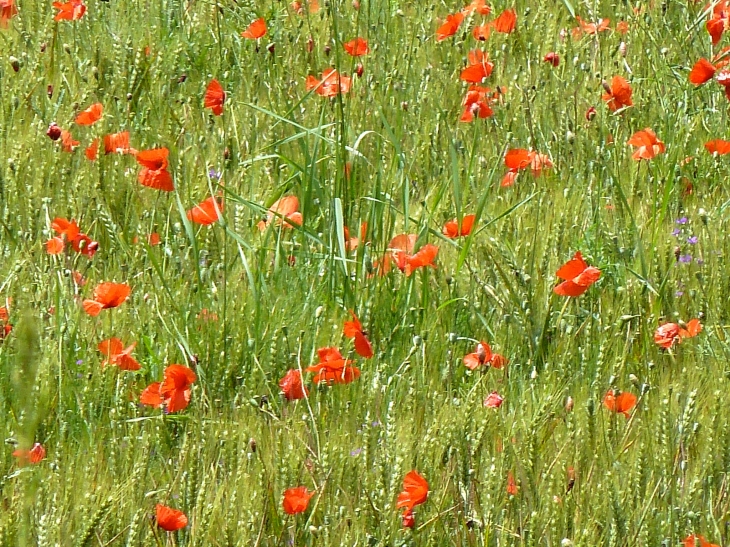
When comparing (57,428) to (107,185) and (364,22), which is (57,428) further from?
(364,22)

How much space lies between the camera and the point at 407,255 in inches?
96.7

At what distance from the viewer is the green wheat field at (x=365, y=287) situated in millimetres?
1826

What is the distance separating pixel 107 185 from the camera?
294 cm

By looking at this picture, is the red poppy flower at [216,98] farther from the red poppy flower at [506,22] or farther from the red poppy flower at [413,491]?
the red poppy flower at [413,491]

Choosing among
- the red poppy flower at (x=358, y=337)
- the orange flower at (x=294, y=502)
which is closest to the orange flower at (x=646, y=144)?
the red poppy flower at (x=358, y=337)

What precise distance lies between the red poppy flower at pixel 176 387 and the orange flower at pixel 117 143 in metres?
0.96

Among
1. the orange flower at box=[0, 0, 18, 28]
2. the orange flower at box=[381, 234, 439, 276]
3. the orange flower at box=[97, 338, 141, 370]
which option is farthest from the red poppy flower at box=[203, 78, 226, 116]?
the orange flower at box=[0, 0, 18, 28]

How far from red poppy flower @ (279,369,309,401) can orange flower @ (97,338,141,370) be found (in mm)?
282

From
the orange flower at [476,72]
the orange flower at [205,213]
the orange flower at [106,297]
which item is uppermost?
the orange flower at [476,72]

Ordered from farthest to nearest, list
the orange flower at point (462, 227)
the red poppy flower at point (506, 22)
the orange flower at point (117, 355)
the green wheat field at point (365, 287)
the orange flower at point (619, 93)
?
the red poppy flower at point (506, 22) < the orange flower at point (619, 93) < the orange flower at point (462, 227) < the orange flower at point (117, 355) < the green wheat field at point (365, 287)

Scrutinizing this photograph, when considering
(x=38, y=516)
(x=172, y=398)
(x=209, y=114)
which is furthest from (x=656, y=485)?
(x=209, y=114)

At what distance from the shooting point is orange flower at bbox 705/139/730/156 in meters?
2.98

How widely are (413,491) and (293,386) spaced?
1.38 ft

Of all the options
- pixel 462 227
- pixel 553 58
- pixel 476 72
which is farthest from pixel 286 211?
pixel 553 58
